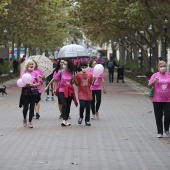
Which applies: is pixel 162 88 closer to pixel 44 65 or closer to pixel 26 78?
pixel 26 78

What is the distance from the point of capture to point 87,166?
404 inches

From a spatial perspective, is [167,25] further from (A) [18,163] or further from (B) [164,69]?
(A) [18,163]

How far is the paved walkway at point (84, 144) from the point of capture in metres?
10.5

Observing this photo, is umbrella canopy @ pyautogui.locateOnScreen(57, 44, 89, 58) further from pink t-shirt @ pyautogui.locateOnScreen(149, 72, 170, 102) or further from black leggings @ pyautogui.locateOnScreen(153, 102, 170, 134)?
pink t-shirt @ pyautogui.locateOnScreen(149, 72, 170, 102)

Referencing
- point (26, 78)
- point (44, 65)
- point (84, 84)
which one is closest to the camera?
point (26, 78)

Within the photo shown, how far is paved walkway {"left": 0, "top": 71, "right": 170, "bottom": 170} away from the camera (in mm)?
10508

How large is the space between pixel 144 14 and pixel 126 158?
2464 centimetres

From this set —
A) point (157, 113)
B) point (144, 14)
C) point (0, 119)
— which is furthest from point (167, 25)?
point (157, 113)

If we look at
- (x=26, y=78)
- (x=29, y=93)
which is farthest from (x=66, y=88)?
(x=26, y=78)

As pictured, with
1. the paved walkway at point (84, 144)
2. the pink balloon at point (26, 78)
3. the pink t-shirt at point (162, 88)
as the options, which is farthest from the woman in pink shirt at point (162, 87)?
the pink balloon at point (26, 78)

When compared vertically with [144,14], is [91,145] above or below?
below

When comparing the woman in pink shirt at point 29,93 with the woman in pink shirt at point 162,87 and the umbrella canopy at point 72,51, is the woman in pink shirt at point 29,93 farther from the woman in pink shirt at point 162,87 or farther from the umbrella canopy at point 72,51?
the umbrella canopy at point 72,51

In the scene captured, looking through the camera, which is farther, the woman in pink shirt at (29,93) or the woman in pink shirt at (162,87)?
the woman in pink shirt at (29,93)

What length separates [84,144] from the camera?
42.5 ft
